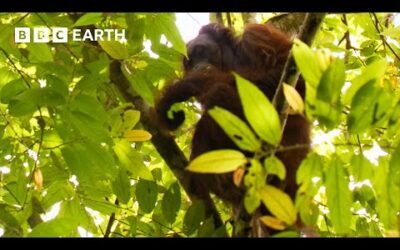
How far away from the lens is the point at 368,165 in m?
1.83

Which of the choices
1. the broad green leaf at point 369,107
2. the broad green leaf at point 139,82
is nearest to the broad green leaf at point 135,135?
the broad green leaf at point 139,82

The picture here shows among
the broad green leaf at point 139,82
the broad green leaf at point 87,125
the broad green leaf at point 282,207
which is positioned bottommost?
the broad green leaf at point 282,207

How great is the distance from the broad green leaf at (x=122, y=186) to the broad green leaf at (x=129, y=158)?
266mm

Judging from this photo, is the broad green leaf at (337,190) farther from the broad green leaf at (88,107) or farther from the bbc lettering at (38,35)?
the bbc lettering at (38,35)

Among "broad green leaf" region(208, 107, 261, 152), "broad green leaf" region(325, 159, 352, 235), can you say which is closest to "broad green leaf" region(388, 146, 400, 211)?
"broad green leaf" region(325, 159, 352, 235)

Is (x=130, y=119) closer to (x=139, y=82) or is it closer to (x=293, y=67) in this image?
(x=139, y=82)

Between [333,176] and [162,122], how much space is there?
5.73ft

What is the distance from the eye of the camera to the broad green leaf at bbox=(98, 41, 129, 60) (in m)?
2.79

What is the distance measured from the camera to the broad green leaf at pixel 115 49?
2.79m

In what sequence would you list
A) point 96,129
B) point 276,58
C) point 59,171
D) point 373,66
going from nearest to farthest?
point 373,66
point 96,129
point 59,171
point 276,58

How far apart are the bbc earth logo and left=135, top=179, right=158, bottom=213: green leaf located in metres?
0.78

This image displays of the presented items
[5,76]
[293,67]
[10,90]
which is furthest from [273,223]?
A: [5,76]

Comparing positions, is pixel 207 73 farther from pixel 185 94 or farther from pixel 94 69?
pixel 94 69
